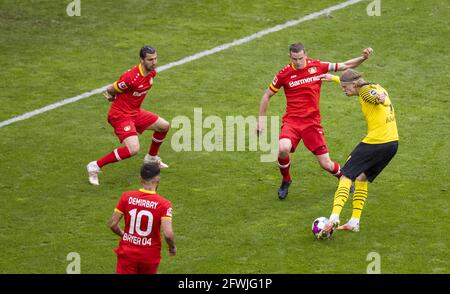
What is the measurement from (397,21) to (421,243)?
10012 mm

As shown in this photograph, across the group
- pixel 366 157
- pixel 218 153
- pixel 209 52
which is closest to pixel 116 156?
Result: pixel 218 153

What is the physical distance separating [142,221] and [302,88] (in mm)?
5007

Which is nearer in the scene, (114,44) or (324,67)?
(324,67)

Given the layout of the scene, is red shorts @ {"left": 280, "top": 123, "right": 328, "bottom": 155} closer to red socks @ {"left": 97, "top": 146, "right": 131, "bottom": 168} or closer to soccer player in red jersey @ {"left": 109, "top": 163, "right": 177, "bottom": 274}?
red socks @ {"left": 97, "top": 146, "right": 131, "bottom": 168}

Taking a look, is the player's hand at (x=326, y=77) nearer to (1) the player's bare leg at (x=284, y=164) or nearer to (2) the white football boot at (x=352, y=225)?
(1) the player's bare leg at (x=284, y=164)

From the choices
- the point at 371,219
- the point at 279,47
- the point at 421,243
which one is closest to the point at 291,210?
the point at 371,219

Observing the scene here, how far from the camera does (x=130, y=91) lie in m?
16.7

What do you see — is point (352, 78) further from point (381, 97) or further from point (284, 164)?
point (284, 164)

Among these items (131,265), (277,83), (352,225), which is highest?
(277,83)

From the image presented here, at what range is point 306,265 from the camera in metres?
13.7

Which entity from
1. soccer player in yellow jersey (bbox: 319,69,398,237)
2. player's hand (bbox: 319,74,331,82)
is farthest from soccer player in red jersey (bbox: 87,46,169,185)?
soccer player in yellow jersey (bbox: 319,69,398,237)

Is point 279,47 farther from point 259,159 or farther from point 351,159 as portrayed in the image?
point 351,159

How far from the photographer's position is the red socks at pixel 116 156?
16.6m
